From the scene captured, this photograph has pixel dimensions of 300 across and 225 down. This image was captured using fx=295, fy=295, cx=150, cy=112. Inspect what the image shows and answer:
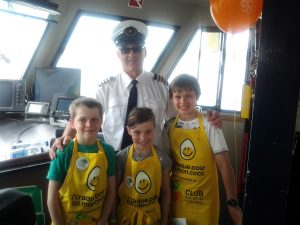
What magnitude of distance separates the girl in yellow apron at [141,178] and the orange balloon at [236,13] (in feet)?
3.04

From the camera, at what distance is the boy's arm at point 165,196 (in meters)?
1.57

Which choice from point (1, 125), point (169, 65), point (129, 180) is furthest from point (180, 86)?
point (169, 65)

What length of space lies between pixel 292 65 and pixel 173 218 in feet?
3.45

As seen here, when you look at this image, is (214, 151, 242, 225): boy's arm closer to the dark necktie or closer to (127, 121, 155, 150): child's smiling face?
(127, 121, 155, 150): child's smiling face

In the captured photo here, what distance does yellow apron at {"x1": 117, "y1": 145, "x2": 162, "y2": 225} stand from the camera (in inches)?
59.4

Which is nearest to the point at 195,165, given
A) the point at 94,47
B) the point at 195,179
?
the point at 195,179

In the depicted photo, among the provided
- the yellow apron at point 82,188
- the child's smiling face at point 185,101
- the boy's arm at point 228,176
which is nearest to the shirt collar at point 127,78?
the child's smiling face at point 185,101

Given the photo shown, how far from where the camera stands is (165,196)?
5.19 feet

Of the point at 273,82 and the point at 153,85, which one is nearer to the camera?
the point at 273,82

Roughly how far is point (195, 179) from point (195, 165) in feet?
0.25

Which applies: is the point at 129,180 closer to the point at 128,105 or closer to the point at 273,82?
the point at 128,105

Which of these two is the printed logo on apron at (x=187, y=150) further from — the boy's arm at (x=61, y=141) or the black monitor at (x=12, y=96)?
the black monitor at (x=12, y=96)

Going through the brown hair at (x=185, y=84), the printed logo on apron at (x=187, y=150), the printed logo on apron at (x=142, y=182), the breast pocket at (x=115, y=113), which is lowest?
the printed logo on apron at (x=142, y=182)

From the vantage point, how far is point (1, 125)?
102 inches
